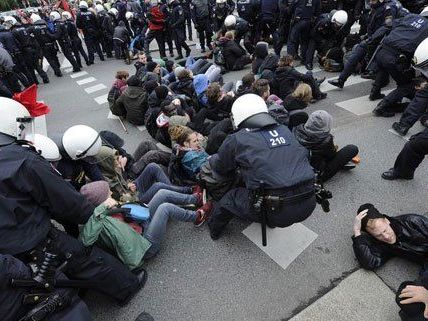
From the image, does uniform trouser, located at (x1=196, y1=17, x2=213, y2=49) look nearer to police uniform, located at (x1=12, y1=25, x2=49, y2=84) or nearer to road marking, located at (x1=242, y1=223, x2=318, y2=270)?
police uniform, located at (x1=12, y1=25, x2=49, y2=84)

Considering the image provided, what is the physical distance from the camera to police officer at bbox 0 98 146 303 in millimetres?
1956

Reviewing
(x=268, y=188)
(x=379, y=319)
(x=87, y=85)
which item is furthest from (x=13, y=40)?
(x=379, y=319)

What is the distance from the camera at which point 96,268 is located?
2.42 m

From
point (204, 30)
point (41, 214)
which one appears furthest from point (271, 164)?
point (204, 30)

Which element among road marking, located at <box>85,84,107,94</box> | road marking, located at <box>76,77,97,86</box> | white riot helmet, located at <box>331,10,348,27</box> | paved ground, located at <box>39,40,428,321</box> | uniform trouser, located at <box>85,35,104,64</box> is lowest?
road marking, located at <box>76,77,97,86</box>

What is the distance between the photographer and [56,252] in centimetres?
222

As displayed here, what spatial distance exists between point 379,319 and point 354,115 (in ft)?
12.4

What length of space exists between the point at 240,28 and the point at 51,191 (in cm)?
792

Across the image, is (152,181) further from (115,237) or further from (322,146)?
(322,146)

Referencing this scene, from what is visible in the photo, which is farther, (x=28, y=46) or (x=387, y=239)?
(x=28, y=46)

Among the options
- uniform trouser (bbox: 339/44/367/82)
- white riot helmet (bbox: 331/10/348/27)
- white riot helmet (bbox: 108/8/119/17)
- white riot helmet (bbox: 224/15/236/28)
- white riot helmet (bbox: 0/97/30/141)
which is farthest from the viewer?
white riot helmet (bbox: 108/8/119/17)

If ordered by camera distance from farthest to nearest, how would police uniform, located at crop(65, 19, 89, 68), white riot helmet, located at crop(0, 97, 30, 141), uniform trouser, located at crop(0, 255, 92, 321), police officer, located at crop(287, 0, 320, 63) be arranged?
1. police uniform, located at crop(65, 19, 89, 68)
2. police officer, located at crop(287, 0, 320, 63)
3. white riot helmet, located at crop(0, 97, 30, 141)
4. uniform trouser, located at crop(0, 255, 92, 321)

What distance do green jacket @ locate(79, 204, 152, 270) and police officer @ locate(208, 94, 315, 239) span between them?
3.61 ft

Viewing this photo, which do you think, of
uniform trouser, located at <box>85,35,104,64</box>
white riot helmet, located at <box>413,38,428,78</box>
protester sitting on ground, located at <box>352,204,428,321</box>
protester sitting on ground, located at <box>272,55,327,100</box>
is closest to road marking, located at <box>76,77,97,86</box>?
uniform trouser, located at <box>85,35,104,64</box>
